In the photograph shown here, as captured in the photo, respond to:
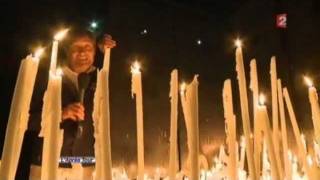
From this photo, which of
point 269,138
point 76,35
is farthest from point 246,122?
point 76,35

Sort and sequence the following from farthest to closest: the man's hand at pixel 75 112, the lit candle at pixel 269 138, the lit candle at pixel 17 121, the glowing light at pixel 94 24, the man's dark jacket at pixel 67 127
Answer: the glowing light at pixel 94 24 < the man's hand at pixel 75 112 < the man's dark jacket at pixel 67 127 < the lit candle at pixel 269 138 < the lit candle at pixel 17 121

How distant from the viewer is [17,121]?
378 mm

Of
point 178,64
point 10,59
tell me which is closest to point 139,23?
point 178,64

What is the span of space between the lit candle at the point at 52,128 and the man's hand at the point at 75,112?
128cm

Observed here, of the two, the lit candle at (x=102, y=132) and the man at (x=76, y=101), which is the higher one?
the man at (x=76, y=101)

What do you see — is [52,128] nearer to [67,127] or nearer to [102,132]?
[102,132]

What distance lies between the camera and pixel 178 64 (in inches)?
79.0

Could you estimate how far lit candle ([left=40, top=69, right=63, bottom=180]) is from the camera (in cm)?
38

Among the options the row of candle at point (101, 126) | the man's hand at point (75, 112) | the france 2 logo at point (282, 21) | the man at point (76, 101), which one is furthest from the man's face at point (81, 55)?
the row of candle at point (101, 126)

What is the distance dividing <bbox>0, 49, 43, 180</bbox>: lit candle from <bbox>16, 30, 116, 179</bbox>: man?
4.05 feet

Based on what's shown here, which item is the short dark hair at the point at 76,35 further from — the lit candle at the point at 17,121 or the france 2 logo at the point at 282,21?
the lit candle at the point at 17,121

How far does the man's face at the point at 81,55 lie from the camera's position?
180 centimetres

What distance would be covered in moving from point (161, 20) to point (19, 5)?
0.65 metres

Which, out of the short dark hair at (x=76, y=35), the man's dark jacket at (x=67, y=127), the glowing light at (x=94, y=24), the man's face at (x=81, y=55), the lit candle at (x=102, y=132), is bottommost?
the lit candle at (x=102, y=132)
